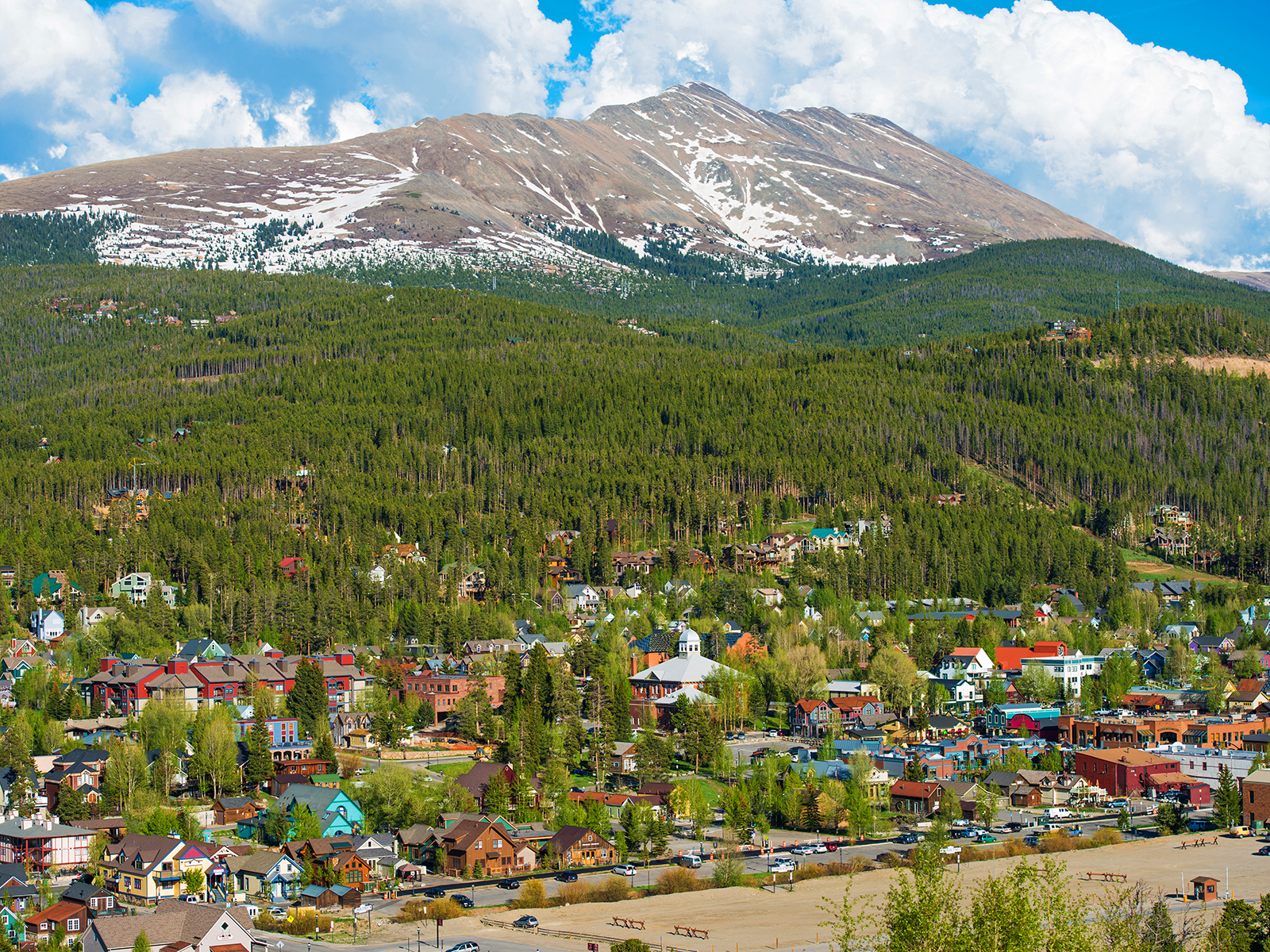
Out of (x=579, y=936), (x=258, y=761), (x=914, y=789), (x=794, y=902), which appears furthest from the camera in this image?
(x=914, y=789)

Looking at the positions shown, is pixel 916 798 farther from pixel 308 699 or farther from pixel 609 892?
pixel 308 699

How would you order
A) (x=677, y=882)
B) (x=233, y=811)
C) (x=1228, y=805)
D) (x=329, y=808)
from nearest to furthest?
(x=677, y=882), (x=329, y=808), (x=233, y=811), (x=1228, y=805)

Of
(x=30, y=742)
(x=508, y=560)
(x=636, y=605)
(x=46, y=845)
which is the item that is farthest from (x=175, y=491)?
(x=46, y=845)

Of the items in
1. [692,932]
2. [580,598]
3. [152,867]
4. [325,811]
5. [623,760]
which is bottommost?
[692,932]

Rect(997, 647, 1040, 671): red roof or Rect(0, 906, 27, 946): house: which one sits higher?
Rect(997, 647, 1040, 671): red roof

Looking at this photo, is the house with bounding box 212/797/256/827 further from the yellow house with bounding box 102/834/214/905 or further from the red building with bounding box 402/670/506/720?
the red building with bounding box 402/670/506/720

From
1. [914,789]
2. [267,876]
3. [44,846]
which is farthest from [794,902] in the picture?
[44,846]

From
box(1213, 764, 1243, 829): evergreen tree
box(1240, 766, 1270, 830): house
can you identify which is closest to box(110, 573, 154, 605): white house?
box(1213, 764, 1243, 829): evergreen tree
